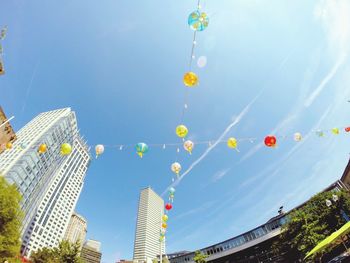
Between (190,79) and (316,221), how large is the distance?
76.8 ft

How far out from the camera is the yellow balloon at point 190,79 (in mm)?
8500

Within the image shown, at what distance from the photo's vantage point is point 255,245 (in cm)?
4062

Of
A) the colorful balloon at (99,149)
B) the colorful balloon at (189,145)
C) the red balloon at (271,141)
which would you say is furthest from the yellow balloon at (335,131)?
the colorful balloon at (99,149)

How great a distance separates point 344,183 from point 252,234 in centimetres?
1930

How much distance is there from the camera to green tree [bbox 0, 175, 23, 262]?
15.9 meters

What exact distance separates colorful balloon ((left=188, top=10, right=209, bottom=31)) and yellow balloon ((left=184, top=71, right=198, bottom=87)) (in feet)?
5.62

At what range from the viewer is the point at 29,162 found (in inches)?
2729

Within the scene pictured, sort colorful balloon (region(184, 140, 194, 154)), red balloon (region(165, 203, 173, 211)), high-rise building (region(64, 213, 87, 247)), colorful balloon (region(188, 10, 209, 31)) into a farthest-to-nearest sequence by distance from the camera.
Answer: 1. high-rise building (region(64, 213, 87, 247))
2. red balloon (region(165, 203, 173, 211))
3. colorful balloon (region(184, 140, 194, 154))
4. colorful balloon (region(188, 10, 209, 31))

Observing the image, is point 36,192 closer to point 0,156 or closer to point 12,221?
point 0,156

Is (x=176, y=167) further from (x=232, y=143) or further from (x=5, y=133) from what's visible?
(x=5, y=133)

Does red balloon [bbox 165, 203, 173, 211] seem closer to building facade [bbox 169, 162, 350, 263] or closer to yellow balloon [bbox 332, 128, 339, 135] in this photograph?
yellow balloon [bbox 332, 128, 339, 135]

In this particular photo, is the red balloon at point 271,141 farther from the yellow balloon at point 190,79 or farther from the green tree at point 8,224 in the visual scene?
the green tree at point 8,224

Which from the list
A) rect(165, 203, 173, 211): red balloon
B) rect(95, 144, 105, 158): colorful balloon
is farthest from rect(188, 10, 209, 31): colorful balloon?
rect(165, 203, 173, 211): red balloon

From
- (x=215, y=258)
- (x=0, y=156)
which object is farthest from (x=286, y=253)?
(x=0, y=156)
